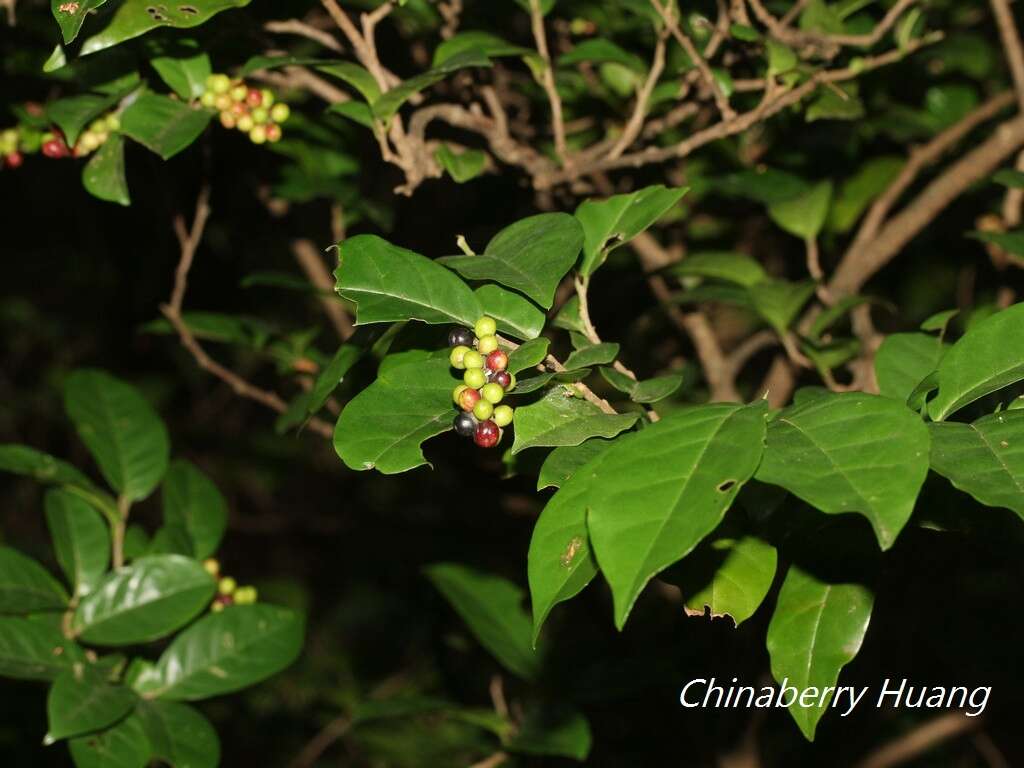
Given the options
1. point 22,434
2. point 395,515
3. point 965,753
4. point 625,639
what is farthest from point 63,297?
point 965,753

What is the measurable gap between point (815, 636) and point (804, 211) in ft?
3.58

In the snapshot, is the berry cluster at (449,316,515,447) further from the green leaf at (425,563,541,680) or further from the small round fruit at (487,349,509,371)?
the green leaf at (425,563,541,680)

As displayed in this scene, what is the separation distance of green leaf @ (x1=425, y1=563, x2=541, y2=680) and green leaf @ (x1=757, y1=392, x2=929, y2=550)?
114 cm

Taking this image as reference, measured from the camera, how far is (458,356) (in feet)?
3.40

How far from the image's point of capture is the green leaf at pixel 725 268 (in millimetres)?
1898

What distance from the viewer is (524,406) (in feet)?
3.37

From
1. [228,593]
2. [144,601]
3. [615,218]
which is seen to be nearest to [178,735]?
[144,601]

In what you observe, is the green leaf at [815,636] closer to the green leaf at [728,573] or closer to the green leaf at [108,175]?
the green leaf at [728,573]

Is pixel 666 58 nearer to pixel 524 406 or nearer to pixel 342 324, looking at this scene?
pixel 342 324

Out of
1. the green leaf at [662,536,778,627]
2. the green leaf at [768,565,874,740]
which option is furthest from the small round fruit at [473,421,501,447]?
the green leaf at [768,565,874,740]

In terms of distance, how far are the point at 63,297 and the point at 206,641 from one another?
169 inches

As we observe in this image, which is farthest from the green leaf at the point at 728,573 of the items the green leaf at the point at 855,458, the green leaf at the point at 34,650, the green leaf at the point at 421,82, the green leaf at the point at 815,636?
the green leaf at the point at 34,650

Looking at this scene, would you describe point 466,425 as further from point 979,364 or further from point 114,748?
point 114,748

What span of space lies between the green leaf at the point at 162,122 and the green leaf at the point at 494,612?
0.95 meters
